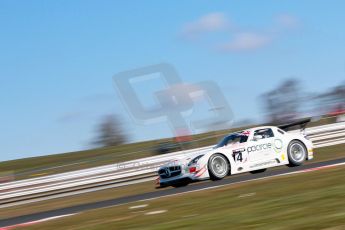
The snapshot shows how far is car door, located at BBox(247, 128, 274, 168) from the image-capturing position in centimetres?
1419

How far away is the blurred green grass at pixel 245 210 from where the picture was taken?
5.97m

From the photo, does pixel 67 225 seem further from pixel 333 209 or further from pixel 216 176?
pixel 216 176

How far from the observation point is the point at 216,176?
44.2ft

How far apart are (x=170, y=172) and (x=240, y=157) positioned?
1664 mm

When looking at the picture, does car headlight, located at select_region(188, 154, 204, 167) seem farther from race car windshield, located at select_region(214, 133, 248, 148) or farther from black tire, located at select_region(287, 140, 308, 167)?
black tire, located at select_region(287, 140, 308, 167)

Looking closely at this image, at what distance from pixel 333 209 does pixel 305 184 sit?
3044 millimetres

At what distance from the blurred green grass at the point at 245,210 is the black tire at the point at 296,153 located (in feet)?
13.5

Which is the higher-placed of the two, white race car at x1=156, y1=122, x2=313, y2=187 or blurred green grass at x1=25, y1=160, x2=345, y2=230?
white race car at x1=156, y1=122, x2=313, y2=187

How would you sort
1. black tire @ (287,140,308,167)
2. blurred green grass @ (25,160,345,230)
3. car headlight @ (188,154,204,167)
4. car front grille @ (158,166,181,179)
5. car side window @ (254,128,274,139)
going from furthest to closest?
black tire @ (287,140,308,167) < car side window @ (254,128,274,139) < car front grille @ (158,166,181,179) < car headlight @ (188,154,204,167) < blurred green grass @ (25,160,345,230)

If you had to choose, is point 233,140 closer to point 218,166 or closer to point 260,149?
point 260,149

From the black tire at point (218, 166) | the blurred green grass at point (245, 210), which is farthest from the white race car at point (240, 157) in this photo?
the blurred green grass at point (245, 210)

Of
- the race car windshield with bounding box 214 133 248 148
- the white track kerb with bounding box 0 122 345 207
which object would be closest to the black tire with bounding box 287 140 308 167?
the race car windshield with bounding box 214 133 248 148

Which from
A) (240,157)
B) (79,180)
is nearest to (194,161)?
(240,157)

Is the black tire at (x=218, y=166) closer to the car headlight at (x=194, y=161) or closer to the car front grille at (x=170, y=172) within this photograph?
the car headlight at (x=194, y=161)
